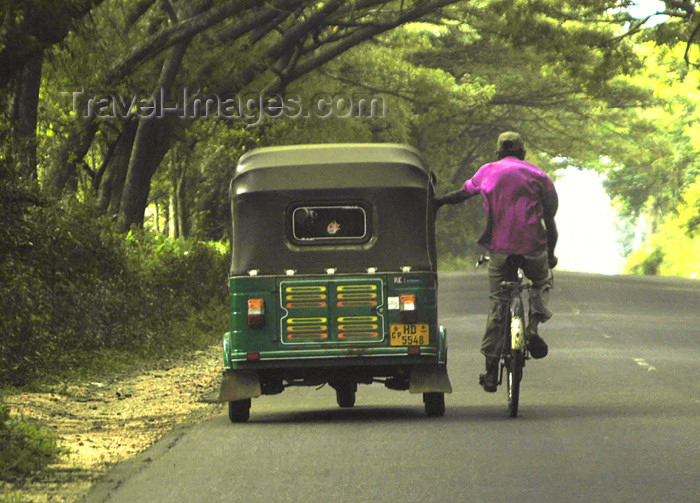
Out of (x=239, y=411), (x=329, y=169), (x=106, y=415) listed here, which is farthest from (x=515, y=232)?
(x=106, y=415)

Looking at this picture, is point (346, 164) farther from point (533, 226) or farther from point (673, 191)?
point (673, 191)

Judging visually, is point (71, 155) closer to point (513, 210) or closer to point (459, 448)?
point (513, 210)

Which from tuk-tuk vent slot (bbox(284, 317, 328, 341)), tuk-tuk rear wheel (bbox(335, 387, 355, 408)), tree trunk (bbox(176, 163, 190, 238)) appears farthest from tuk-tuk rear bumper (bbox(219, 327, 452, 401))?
tree trunk (bbox(176, 163, 190, 238))

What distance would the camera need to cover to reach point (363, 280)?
1259 cm

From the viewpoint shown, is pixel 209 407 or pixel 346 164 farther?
pixel 209 407

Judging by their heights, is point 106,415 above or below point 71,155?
below

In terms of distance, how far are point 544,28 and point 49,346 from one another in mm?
16767

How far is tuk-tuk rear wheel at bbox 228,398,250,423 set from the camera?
1266cm

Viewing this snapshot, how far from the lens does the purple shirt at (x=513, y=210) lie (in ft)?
40.2

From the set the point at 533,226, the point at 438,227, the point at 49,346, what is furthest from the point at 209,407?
the point at 438,227

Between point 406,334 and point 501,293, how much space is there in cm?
89

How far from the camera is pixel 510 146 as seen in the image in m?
12.7

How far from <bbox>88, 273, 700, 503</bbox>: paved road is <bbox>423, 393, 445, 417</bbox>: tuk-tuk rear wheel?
0.66ft

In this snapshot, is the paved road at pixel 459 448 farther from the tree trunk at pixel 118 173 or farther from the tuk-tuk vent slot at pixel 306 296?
the tree trunk at pixel 118 173
